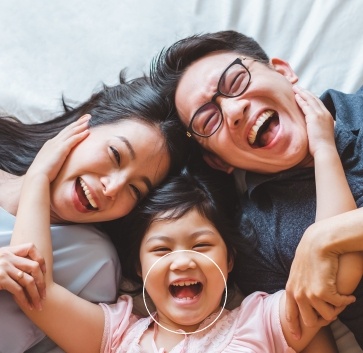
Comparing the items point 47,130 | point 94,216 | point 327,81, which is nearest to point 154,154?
point 94,216

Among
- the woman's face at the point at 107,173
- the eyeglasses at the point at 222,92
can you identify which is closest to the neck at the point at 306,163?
the eyeglasses at the point at 222,92

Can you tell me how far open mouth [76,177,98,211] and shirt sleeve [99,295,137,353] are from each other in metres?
0.24

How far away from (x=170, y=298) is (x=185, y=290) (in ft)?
0.13

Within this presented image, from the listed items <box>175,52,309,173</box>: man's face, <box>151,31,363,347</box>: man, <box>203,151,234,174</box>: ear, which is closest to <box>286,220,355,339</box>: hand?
<box>151,31,363,347</box>: man

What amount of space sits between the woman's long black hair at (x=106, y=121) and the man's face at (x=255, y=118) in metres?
0.06

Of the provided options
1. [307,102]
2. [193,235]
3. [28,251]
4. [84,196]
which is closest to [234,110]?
[307,102]

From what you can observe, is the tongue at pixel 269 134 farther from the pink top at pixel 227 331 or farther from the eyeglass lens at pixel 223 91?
the pink top at pixel 227 331

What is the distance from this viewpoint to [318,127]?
152cm

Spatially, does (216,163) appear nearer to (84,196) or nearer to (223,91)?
(223,91)

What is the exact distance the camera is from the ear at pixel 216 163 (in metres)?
1.67

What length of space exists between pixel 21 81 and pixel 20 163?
12.0 inches

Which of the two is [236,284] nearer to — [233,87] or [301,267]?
[301,267]

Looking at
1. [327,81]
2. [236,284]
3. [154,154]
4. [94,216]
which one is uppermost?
[327,81]

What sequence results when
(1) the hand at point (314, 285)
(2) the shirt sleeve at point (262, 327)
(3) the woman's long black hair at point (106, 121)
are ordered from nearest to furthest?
(1) the hand at point (314, 285) → (2) the shirt sleeve at point (262, 327) → (3) the woman's long black hair at point (106, 121)
